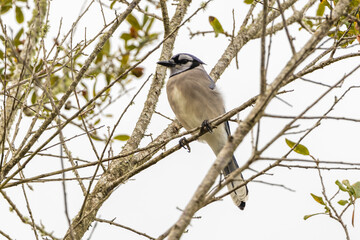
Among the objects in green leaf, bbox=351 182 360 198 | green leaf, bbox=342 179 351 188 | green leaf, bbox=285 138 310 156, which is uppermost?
green leaf, bbox=285 138 310 156

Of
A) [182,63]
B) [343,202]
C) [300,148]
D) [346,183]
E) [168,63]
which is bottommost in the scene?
[343,202]

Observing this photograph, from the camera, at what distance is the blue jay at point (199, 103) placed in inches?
180

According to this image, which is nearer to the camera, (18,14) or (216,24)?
(216,24)

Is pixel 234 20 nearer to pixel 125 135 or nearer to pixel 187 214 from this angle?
pixel 125 135

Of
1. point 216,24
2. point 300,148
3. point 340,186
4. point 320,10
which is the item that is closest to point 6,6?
point 216,24

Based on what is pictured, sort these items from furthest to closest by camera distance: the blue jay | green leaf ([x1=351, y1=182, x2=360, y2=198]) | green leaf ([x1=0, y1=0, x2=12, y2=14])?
the blue jay < green leaf ([x1=0, y1=0, x2=12, y2=14]) < green leaf ([x1=351, y1=182, x2=360, y2=198])

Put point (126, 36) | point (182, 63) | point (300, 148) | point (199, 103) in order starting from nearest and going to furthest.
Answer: point (300, 148) → point (126, 36) → point (199, 103) → point (182, 63)

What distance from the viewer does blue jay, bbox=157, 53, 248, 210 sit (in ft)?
15.0

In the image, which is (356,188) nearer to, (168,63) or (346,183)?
(346,183)

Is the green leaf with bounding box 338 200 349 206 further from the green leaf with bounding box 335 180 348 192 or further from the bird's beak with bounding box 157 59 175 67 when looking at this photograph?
the bird's beak with bounding box 157 59 175 67

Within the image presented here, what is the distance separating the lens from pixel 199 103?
4582 millimetres

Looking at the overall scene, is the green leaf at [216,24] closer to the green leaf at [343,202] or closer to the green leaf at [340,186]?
the green leaf at [340,186]

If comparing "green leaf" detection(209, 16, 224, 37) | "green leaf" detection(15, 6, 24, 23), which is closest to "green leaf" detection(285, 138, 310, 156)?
"green leaf" detection(209, 16, 224, 37)

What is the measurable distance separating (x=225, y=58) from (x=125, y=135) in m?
1.32
